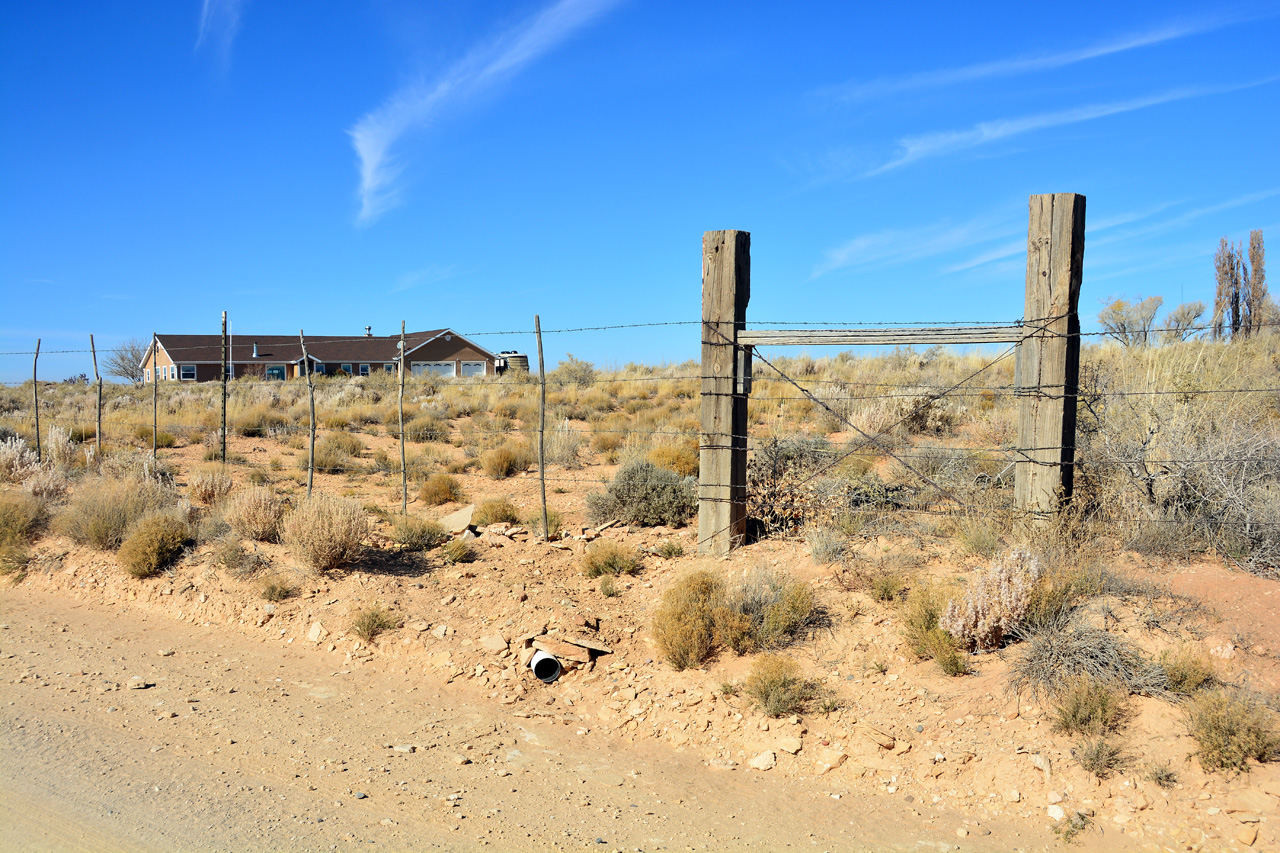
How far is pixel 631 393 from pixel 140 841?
2066cm

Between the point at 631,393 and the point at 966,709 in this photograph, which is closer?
the point at 966,709

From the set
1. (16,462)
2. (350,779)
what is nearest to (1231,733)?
(350,779)

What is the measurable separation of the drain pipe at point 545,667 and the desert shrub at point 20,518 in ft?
24.2

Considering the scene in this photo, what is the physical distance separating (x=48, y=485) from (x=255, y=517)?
4703 millimetres

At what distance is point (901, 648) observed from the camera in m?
5.91

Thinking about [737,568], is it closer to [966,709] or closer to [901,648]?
[901,648]

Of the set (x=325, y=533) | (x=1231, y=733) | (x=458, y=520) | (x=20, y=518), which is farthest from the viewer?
(x=458, y=520)

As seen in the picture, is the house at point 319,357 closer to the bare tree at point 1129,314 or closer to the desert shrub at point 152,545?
the bare tree at point 1129,314

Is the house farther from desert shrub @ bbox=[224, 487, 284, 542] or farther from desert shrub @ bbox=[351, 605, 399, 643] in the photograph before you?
desert shrub @ bbox=[351, 605, 399, 643]

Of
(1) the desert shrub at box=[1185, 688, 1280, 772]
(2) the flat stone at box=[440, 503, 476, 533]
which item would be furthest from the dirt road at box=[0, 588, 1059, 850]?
(2) the flat stone at box=[440, 503, 476, 533]

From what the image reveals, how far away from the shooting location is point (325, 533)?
8047mm

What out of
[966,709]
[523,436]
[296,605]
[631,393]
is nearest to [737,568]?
[966,709]

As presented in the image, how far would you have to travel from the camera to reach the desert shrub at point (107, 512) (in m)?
9.27

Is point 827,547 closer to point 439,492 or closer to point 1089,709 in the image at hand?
point 1089,709
